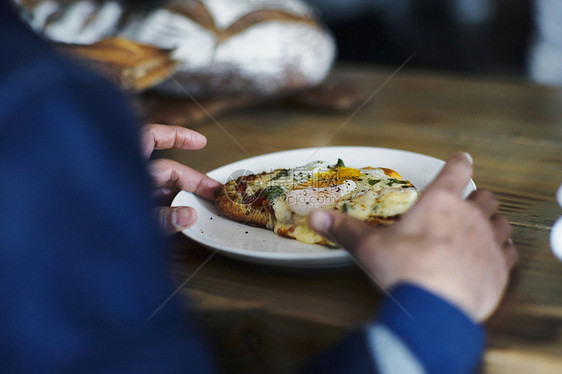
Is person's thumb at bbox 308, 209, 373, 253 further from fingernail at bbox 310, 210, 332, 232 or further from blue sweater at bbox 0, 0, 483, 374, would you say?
blue sweater at bbox 0, 0, 483, 374

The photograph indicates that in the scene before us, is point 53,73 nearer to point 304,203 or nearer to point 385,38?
point 304,203

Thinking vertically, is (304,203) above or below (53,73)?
below

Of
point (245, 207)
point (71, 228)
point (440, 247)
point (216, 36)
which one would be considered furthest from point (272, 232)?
point (216, 36)

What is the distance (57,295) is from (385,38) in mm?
3617

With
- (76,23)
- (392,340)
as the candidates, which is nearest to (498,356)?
(392,340)

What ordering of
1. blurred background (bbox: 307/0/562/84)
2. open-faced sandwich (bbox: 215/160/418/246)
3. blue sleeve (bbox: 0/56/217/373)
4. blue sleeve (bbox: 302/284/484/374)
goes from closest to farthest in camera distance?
blue sleeve (bbox: 0/56/217/373) < blue sleeve (bbox: 302/284/484/374) < open-faced sandwich (bbox: 215/160/418/246) < blurred background (bbox: 307/0/562/84)

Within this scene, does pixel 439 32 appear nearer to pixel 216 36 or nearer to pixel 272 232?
pixel 216 36

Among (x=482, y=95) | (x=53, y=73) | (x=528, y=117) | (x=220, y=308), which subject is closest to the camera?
(x=53, y=73)

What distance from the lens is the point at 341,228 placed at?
546 millimetres

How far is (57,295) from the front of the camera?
0.31m

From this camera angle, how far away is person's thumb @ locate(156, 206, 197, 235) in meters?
0.71

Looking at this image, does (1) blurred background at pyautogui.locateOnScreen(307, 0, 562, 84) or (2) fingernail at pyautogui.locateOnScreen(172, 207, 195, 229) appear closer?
(2) fingernail at pyautogui.locateOnScreen(172, 207, 195, 229)

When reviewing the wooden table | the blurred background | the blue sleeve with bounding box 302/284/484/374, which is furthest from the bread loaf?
the blurred background

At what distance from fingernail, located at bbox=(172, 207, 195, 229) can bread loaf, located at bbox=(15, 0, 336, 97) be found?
755 mm
